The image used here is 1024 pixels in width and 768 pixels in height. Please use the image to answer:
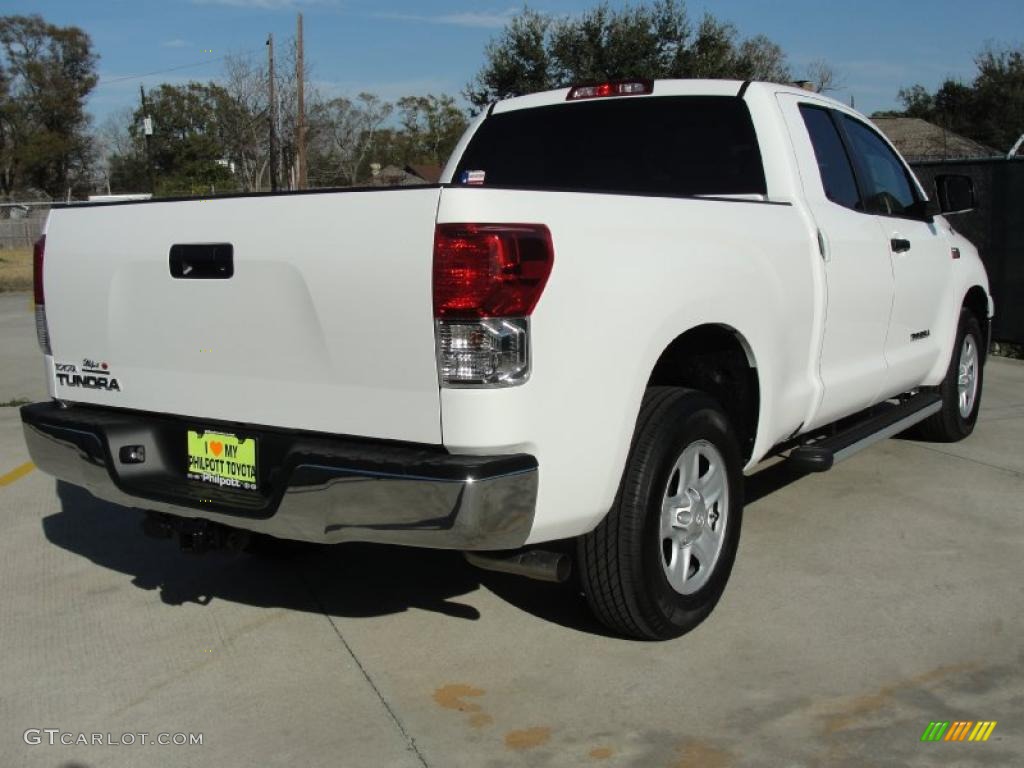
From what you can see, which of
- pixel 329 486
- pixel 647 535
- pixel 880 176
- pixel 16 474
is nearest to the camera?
pixel 329 486

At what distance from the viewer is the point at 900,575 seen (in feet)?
14.9

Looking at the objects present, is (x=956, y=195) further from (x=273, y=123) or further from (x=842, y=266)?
(x=273, y=123)

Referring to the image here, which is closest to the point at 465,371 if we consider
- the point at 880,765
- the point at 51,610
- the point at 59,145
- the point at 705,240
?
the point at 705,240

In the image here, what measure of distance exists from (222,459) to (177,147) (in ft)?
205

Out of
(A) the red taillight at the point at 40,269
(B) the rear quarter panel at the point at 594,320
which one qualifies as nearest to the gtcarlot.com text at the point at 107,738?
(B) the rear quarter panel at the point at 594,320

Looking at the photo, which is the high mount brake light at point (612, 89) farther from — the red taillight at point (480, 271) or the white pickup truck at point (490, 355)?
the red taillight at point (480, 271)

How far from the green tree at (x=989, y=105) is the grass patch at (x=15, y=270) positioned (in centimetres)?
4032

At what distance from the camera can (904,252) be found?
5422 mm

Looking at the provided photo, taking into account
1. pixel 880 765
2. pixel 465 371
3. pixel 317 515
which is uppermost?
pixel 465 371

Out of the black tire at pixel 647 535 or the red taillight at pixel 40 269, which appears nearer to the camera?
the black tire at pixel 647 535

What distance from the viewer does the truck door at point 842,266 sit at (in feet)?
15.2

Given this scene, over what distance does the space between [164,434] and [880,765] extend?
2.47 m

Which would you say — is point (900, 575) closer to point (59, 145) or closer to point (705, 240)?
point (705, 240)

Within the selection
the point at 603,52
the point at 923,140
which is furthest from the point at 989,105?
the point at 603,52
